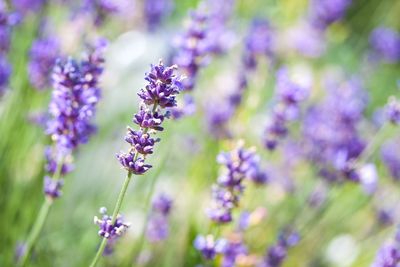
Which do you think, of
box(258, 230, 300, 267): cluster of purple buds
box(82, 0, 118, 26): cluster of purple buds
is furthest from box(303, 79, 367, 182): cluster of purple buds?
box(82, 0, 118, 26): cluster of purple buds

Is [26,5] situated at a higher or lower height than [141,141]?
higher

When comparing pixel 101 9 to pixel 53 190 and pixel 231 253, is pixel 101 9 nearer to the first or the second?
pixel 53 190

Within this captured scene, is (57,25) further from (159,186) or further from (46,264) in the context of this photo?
(46,264)

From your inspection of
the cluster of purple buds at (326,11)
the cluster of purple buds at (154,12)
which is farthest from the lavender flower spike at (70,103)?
the cluster of purple buds at (326,11)

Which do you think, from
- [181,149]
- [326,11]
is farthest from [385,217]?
[326,11]

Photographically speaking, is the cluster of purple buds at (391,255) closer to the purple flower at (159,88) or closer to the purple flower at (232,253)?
the purple flower at (232,253)

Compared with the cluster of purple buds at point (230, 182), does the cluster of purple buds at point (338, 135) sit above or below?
above
